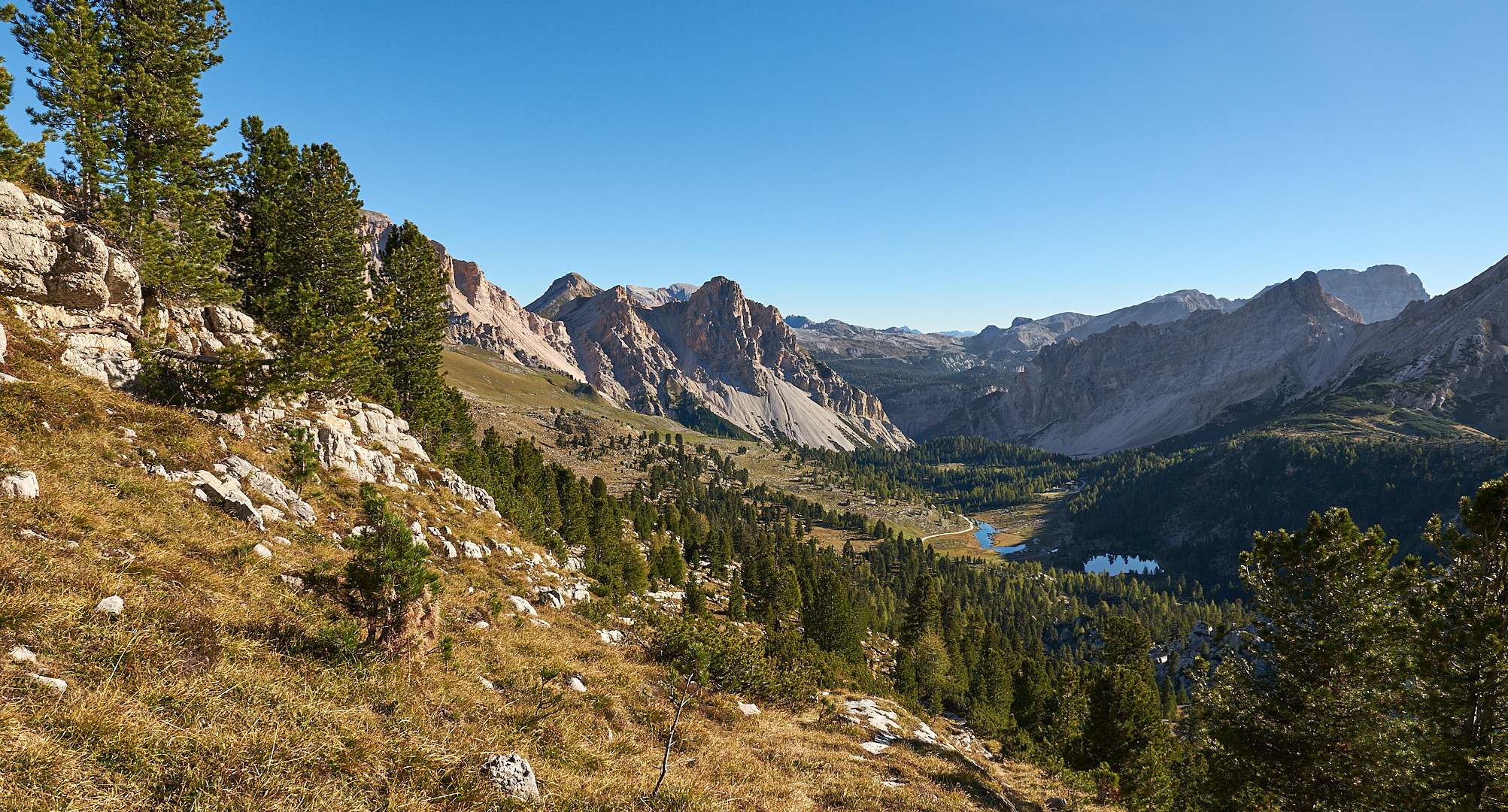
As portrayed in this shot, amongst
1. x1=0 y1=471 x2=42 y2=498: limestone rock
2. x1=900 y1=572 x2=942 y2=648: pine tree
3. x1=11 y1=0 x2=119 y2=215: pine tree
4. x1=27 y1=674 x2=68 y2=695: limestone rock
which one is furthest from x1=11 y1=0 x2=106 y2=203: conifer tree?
x1=900 y1=572 x2=942 y2=648: pine tree

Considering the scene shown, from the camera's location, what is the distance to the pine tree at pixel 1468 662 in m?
14.4

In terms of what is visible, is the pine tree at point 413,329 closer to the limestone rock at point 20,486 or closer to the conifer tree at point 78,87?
the conifer tree at point 78,87

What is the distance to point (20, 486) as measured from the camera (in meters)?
11.5

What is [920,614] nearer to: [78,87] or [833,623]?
[833,623]

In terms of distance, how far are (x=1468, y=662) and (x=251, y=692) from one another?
89.5ft

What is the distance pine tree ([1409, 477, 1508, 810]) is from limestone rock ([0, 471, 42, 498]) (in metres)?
32.3

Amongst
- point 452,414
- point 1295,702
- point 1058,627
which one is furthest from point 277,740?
point 1058,627

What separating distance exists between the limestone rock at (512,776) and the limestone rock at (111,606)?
624 centimetres

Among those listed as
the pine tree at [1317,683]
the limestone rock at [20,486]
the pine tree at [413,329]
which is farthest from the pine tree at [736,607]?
the limestone rock at [20,486]

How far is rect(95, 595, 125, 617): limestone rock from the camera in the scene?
8930mm

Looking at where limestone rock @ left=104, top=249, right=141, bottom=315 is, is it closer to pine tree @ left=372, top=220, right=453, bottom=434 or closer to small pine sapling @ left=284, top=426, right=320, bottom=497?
small pine sapling @ left=284, top=426, right=320, bottom=497

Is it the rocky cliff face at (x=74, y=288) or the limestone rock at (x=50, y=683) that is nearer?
the limestone rock at (x=50, y=683)

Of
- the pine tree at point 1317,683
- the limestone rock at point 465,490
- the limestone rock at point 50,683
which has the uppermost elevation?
the limestone rock at point 50,683

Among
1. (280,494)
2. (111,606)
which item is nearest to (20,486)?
(111,606)
